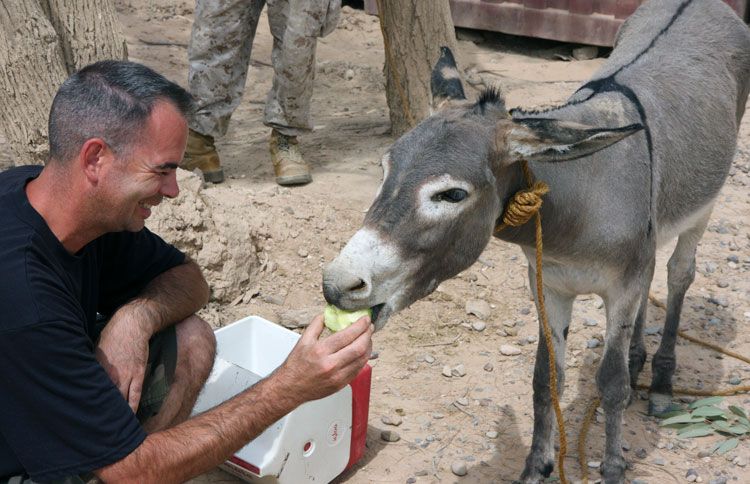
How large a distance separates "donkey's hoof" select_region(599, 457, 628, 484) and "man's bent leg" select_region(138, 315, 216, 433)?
5.73 ft

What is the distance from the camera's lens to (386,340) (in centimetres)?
495

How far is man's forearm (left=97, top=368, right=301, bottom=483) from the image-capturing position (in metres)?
2.64

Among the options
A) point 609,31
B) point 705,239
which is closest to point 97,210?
point 705,239

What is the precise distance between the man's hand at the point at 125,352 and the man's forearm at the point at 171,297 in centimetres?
5

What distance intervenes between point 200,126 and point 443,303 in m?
2.22

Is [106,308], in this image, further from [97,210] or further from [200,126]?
[200,126]

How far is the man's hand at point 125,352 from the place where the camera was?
3.05 meters

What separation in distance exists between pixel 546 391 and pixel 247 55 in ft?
11.4

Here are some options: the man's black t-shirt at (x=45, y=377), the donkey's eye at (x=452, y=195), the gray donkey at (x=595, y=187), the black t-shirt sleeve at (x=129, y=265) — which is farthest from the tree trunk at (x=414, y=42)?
the man's black t-shirt at (x=45, y=377)

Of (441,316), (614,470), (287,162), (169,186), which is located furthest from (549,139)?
(287,162)

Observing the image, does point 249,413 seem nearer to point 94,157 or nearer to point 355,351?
point 355,351

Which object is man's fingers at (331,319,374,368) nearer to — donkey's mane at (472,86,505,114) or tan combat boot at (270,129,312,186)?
donkey's mane at (472,86,505,114)

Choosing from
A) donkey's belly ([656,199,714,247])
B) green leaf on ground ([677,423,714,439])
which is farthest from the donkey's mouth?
green leaf on ground ([677,423,714,439])

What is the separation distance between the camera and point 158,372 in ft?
11.1
